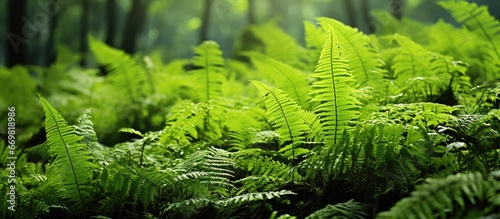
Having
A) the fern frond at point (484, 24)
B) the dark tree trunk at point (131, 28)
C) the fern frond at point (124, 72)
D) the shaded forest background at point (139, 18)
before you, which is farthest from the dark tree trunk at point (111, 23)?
the fern frond at point (484, 24)

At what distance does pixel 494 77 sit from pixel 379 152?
6.34ft

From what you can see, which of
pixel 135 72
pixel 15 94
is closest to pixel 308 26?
pixel 135 72

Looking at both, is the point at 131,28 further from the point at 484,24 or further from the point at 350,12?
the point at 484,24

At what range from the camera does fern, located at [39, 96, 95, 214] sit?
256 cm

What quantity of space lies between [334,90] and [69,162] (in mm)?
1618

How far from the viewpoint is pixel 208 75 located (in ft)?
12.6

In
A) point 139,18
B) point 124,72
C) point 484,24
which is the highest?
point 139,18

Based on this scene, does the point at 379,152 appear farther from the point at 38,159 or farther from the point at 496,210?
the point at 38,159

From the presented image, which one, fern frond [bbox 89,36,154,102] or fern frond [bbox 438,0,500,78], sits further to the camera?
fern frond [bbox 89,36,154,102]

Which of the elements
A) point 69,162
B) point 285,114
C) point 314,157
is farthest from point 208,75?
point 314,157

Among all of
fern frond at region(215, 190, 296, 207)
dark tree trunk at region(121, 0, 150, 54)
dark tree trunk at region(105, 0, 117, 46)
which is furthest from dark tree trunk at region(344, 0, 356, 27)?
fern frond at region(215, 190, 296, 207)

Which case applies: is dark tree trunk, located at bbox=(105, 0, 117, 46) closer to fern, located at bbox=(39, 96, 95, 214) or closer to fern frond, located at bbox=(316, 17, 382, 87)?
fern frond, located at bbox=(316, 17, 382, 87)

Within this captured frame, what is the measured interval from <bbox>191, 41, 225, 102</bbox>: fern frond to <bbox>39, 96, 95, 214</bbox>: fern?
55.1 inches

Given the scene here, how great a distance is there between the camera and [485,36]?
3.75 metres
